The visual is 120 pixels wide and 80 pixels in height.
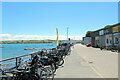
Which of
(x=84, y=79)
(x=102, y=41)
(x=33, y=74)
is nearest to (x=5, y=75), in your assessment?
(x=33, y=74)

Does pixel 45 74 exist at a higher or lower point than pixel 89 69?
higher

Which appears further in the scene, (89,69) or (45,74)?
(89,69)

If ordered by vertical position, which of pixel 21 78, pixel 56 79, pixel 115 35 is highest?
pixel 115 35

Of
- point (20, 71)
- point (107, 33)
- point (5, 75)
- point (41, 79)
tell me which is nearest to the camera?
point (5, 75)

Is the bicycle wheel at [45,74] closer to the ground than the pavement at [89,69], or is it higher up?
higher up

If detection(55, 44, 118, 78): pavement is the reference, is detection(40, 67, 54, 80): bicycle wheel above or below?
above

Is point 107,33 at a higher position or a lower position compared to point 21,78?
higher

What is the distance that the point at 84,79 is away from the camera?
7.07 m

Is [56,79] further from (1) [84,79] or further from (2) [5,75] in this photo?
(2) [5,75]

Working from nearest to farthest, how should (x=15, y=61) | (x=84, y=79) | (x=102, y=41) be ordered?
(x=84, y=79) → (x=15, y=61) → (x=102, y=41)

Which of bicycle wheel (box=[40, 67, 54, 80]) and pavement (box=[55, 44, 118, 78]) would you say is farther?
pavement (box=[55, 44, 118, 78])

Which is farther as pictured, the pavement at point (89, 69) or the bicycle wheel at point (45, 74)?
the pavement at point (89, 69)

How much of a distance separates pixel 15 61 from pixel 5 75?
9.94 feet

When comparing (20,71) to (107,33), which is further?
(107,33)
